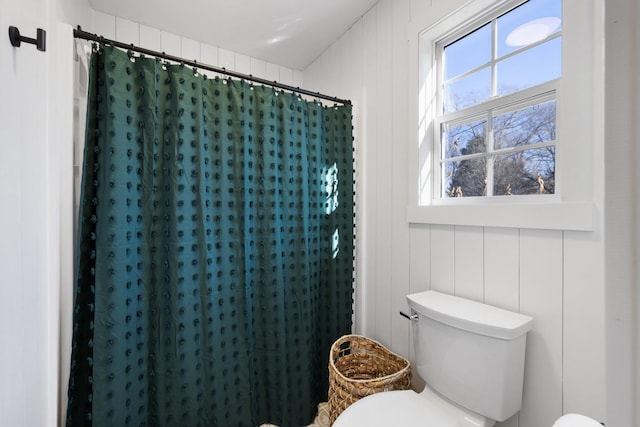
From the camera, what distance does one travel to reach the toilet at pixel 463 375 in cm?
93

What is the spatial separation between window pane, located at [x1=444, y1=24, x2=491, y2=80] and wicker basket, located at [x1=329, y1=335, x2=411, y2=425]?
1468mm

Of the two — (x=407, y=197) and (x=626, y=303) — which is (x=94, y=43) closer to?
(x=407, y=197)

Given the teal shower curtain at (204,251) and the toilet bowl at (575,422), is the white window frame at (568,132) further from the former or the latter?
the teal shower curtain at (204,251)

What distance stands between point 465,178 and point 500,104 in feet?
1.11

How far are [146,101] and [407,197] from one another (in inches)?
50.9

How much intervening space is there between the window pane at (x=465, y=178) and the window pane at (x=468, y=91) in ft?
0.91

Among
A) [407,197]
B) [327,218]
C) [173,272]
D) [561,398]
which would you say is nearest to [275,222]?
[327,218]

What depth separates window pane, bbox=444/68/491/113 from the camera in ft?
4.15

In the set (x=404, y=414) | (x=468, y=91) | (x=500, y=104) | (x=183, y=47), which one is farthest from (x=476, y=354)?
(x=183, y=47)

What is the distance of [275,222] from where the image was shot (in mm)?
1476

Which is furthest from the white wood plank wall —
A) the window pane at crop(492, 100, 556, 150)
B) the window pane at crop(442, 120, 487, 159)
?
the window pane at crop(492, 100, 556, 150)

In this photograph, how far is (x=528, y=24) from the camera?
112 cm

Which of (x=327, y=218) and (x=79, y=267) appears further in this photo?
(x=327, y=218)

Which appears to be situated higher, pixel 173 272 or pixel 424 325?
pixel 173 272
